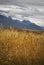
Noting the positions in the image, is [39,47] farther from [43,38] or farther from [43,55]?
[43,38]

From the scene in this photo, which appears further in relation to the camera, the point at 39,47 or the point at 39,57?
the point at 39,47

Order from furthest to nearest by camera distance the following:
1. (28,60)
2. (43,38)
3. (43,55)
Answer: (43,38) → (43,55) → (28,60)

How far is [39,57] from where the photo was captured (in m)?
5.49

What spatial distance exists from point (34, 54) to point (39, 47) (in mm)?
467

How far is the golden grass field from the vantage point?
5.13m

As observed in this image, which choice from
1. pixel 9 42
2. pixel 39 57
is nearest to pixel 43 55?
pixel 39 57

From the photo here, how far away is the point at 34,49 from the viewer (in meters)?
5.71

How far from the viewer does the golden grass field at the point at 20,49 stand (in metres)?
5.13

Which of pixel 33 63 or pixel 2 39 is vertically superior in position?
pixel 2 39

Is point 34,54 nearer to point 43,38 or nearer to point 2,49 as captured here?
point 2,49

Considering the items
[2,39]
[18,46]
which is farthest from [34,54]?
[2,39]

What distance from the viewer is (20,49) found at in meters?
5.52

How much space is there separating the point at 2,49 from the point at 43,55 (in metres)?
1.03

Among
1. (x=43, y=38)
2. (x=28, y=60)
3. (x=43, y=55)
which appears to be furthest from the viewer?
(x=43, y=38)
